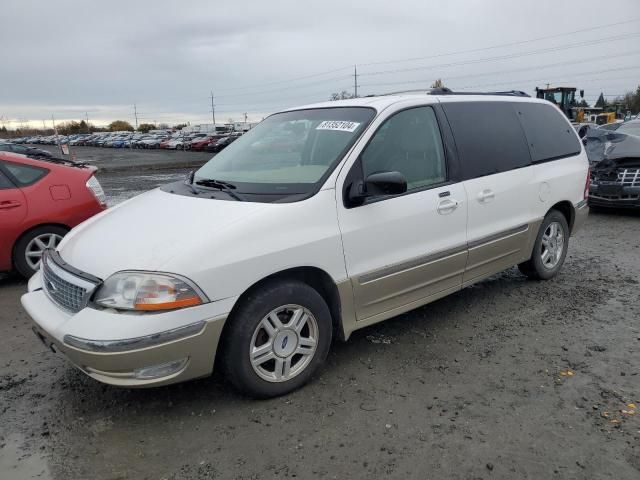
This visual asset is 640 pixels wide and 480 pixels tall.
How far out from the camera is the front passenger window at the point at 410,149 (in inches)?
145

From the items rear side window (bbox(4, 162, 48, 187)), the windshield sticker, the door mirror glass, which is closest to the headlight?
the door mirror glass

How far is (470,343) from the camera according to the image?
4.02 m

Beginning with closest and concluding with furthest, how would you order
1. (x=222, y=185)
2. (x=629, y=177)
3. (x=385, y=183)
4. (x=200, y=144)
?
(x=385, y=183), (x=222, y=185), (x=629, y=177), (x=200, y=144)

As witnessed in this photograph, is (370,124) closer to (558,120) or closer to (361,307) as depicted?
(361,307)

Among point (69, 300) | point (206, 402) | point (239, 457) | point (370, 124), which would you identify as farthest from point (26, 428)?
point (370, 124)

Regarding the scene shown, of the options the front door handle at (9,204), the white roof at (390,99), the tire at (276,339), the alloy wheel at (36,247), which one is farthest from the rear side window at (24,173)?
the tire at (276,339)

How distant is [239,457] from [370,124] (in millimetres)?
2296

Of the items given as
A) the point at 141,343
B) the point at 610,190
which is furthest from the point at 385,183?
the point at 610,190

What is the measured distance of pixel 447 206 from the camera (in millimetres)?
3988

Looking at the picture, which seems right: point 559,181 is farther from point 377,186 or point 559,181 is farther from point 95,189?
point 95,189

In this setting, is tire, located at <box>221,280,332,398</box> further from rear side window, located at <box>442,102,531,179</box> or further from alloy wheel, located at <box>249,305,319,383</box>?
rear side window, located at <box>442,102,531,179</box>

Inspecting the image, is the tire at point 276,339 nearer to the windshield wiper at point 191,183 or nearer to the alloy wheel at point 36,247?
the windshield wiper at point 191,183

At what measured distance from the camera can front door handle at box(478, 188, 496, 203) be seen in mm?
4262

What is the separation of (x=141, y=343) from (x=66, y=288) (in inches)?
27.8
